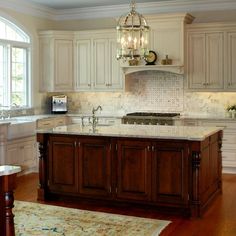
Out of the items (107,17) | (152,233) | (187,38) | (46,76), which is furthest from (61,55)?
(152,233)

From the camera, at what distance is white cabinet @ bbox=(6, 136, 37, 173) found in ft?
23.4

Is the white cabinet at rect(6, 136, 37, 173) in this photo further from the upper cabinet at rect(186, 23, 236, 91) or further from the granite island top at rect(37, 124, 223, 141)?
the upper cabinet at rect(186, 23, 236, 91)

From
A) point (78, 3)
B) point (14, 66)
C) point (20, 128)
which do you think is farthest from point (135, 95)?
point (20, 128)

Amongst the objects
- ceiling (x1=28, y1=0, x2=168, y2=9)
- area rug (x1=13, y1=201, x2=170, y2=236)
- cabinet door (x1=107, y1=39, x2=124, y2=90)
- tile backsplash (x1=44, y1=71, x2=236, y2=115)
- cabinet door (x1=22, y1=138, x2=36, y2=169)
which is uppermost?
ceiling (x1=28, y1=0, x2=168, y2=9)

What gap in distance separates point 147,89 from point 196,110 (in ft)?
3.35

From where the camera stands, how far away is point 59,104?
29.2 feet

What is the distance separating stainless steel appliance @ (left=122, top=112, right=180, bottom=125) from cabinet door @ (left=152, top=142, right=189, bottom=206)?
8.22ft

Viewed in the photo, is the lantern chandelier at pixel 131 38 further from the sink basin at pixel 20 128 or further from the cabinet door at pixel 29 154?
the cabinet door at pixel 29 154

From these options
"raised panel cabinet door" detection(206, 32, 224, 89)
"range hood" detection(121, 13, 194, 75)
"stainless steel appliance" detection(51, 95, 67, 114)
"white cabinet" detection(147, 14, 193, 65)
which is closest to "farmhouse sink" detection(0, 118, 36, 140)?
"stainless steel appliance" detection(51, 95, 67, 114)

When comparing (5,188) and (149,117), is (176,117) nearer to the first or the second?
(149,117)

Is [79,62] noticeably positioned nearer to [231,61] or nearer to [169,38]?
[169,38]

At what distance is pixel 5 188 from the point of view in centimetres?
306

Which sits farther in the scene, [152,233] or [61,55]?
[61,55]

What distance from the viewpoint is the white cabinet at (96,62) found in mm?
8477
